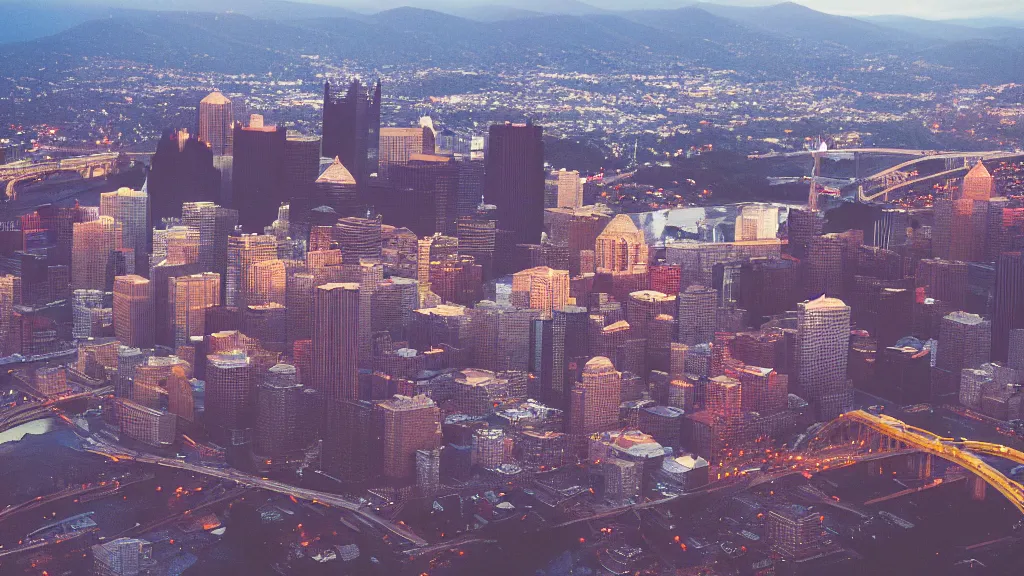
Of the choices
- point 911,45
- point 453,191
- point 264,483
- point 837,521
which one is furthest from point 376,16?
point 837,521

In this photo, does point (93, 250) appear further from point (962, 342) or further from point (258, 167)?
point (962, 342)

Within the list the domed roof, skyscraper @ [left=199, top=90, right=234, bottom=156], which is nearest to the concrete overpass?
skyscraper @ [left=199, top=90, right=234, bottom=156]

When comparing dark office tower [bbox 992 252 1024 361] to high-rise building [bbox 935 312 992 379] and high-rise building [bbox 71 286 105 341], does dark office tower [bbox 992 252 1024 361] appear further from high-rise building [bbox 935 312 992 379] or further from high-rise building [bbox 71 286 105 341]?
high-rise building [bbox 71 286 105 341]

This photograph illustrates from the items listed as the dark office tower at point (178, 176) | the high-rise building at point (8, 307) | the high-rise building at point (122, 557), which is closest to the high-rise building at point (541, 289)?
the dark office tower at point (178, 176)

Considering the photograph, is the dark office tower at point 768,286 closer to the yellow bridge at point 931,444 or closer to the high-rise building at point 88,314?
the yellow bridge at point 931,444

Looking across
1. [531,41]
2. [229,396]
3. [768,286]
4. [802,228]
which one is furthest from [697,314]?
[531,41]

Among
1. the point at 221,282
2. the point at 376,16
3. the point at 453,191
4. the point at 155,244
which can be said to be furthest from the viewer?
the point at 376,16

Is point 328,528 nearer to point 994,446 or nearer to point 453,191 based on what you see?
point 994,446
